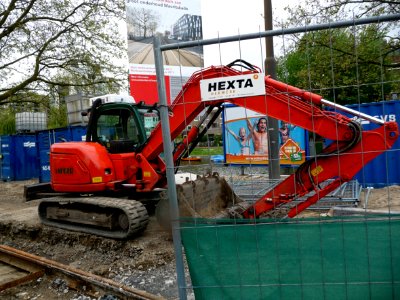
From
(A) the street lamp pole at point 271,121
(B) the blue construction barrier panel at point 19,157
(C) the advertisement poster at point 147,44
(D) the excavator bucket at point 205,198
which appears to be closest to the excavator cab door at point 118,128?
(D) the excavator bucket at point 205,198

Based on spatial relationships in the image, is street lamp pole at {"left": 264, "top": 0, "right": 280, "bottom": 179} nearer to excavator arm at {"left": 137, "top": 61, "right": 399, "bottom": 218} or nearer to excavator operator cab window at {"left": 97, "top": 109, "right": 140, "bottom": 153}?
excavator arm at {"left": 137, "top": 61, "right": 399, "bottom": 218}

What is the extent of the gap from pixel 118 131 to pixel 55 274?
2887 millimetres

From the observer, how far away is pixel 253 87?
2.67m

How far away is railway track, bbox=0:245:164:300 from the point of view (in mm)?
4279

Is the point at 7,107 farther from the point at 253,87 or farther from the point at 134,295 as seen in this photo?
the point at 253,87

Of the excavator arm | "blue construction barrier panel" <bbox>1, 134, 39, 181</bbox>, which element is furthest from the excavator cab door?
"blue construction barrier panel" <bbox>1, 134, 39, 181</bbox>

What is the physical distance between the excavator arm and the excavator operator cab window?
167cm

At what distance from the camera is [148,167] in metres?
6.70

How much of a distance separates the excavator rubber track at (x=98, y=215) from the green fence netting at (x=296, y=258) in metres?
3.39

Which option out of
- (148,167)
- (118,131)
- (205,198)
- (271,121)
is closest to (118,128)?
(118,131)

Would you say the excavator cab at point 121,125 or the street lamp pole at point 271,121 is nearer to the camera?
the excavator cab at point 121,125

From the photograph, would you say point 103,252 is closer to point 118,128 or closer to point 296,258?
point 118,128

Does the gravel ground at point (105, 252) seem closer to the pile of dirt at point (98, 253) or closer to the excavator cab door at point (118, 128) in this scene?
the pile of dirt at point (98, 253)

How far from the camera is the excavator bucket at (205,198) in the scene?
5.93 meters
